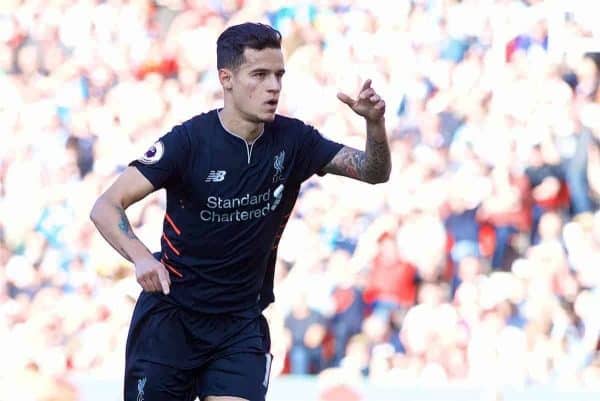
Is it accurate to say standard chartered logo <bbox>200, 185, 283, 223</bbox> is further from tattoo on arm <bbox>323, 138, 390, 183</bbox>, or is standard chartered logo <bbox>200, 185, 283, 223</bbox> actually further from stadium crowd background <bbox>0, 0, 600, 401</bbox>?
stadium crowd background <bbox>0, 0, 600, 401</bbox>

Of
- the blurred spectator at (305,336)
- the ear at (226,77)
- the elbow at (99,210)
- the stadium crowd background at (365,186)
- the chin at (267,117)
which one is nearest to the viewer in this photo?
the elbow at (99,210)

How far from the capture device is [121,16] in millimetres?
8445

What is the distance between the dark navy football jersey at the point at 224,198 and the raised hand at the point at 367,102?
440mm

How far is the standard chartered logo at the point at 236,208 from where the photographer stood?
201 inches

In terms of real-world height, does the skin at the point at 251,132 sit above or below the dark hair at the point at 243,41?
below

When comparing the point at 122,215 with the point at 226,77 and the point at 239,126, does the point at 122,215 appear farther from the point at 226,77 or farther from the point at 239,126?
the point at 226,77

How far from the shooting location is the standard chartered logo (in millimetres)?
5109

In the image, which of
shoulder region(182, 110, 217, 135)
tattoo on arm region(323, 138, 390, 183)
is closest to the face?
shoulder region(182, 110, 217, 135)

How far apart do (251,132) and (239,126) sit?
0.17 feet

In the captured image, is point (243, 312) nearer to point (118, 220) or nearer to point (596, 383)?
point (118, 220)

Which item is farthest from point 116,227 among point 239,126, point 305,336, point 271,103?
point 305,336

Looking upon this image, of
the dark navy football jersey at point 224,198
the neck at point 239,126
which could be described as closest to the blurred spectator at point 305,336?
the dark navy football jersey at point 224,198

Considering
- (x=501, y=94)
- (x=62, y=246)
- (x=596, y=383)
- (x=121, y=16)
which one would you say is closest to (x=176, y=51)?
(x=121, y=16)

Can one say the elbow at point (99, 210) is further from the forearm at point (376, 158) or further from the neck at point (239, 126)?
the forearm at point (376, 158)
